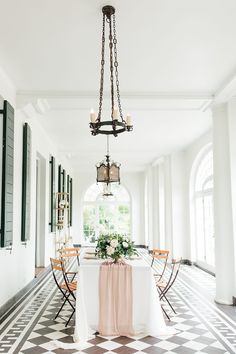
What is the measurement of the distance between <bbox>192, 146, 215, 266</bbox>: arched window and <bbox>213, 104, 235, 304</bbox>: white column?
10.4 feet

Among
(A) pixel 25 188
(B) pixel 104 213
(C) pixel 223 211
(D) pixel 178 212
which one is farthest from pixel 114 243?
(B) pixel 104 213

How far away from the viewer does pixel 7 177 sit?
5.46 m

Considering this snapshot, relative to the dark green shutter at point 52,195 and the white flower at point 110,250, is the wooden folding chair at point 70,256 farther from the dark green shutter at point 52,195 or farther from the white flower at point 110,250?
the dark green shutter at point 52,195

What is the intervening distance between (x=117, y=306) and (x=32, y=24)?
3.65 metres

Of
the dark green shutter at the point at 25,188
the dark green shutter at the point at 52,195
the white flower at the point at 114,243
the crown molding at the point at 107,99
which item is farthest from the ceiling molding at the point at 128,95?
the dark green shutter at the point at 52,195

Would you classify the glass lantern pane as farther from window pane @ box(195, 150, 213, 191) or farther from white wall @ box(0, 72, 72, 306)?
window pane @ box(195, 150, 213, 191)

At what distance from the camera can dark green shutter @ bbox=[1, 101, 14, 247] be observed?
532cm

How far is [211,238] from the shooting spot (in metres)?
9.72

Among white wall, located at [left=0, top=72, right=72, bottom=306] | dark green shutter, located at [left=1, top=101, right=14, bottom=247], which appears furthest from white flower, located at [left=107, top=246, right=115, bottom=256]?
white wall, located at [left=0, top=72, right=72, bottom=306]

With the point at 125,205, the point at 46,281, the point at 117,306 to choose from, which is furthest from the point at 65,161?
the point at 117,306

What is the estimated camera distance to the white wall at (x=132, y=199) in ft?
58.9

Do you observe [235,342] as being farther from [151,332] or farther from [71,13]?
[71,13]

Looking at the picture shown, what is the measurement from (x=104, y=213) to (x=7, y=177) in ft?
42.8

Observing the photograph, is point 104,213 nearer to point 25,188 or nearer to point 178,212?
point 178,212
